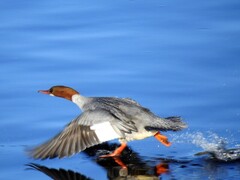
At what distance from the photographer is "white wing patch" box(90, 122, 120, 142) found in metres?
7.23

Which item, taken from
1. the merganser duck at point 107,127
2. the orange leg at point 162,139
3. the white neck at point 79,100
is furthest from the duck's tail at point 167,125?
the white neck at point 79,100

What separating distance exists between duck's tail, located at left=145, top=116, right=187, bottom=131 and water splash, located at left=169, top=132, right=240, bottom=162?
21 cm

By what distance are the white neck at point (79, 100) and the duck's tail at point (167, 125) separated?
0.91 metres

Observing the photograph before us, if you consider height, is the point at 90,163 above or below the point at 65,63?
below

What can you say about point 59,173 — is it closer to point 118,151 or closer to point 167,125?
point 118,151

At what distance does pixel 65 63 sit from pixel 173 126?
2555 millimetres

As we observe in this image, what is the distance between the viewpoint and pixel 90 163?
7.38m

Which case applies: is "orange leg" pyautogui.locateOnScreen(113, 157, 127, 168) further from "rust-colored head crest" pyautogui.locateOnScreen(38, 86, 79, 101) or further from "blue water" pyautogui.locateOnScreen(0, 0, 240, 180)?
"rust-colored head crest" pyautogui.locateOnScreen(38, 86, 79, 101)

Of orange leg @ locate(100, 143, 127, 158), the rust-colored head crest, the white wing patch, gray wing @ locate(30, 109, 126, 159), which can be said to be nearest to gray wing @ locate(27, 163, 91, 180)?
gray wing @ locate(30, 109, 126, 159)

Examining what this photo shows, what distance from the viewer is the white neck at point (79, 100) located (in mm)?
8116

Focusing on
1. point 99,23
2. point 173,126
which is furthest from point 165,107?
point 99,23

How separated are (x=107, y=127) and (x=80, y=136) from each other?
300 millimetres

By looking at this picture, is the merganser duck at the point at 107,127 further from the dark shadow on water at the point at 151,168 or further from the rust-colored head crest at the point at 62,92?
the rust-colored head crest at the point at 62,92

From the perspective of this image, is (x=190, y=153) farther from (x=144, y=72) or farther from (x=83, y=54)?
(x=83, y=54)
